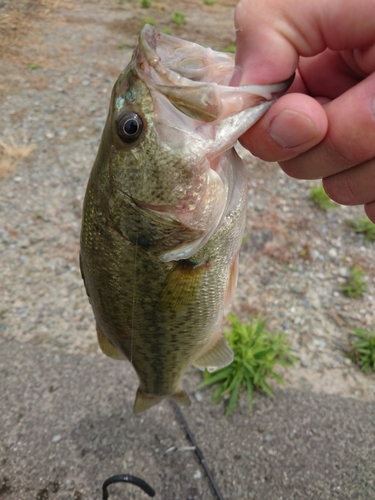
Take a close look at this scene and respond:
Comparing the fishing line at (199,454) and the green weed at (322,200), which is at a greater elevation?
the green weed at (322,200)

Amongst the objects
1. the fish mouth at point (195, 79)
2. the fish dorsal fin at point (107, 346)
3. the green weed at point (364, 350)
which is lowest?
the green weed at point (364, 350)

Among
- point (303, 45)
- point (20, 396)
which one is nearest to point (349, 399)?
point (20, 396)

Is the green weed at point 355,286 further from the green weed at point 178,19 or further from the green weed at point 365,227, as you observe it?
the green weed at point 178,19

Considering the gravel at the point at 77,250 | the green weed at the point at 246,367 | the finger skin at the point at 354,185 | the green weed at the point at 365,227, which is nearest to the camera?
the finger skin at the point at 354,185

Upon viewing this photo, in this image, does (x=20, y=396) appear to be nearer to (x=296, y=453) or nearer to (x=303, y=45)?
(x=296, y=453)

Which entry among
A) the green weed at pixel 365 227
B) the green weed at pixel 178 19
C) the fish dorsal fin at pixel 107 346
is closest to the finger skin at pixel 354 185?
the fish dorsal fin at pixel 107 346

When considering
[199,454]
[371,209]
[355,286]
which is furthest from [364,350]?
[371,209]

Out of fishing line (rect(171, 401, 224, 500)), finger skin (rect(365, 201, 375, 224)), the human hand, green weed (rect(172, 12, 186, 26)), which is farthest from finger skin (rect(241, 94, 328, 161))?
green weed (rect(172, 12, 186, 26))

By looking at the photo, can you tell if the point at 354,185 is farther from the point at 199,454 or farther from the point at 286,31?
the point at 199,454
